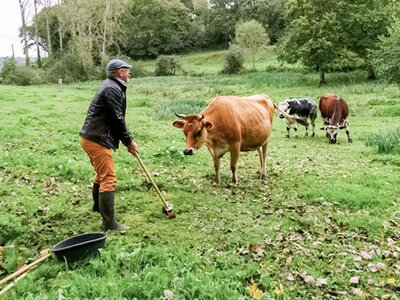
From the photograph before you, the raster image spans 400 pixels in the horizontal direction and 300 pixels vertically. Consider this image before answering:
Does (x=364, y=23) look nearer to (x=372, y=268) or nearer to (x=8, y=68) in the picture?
(x=372, y=268)

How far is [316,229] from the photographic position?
579 cm

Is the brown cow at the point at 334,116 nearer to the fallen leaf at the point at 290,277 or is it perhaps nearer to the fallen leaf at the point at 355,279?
the fallen leaf at the point at 355,279

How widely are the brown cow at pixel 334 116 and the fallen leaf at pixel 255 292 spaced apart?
9208 mm

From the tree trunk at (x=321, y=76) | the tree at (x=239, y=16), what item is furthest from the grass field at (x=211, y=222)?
the tree at (x=239, y=16)

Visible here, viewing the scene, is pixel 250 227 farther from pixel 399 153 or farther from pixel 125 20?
pixel 125 20

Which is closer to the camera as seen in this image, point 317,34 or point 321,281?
point 321,281

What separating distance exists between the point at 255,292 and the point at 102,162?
2939mm

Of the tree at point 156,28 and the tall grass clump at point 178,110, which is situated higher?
the tree at point 156,28

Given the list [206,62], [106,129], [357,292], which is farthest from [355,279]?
[206,62]

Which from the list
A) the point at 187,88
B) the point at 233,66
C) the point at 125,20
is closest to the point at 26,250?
the point at 187,88

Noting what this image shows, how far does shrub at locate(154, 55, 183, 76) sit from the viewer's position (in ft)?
161

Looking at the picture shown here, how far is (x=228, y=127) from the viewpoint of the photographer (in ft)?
23.2

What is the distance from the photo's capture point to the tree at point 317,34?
1065 inches

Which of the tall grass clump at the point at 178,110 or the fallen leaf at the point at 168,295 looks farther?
the tall grass clump at the point at 178,110
